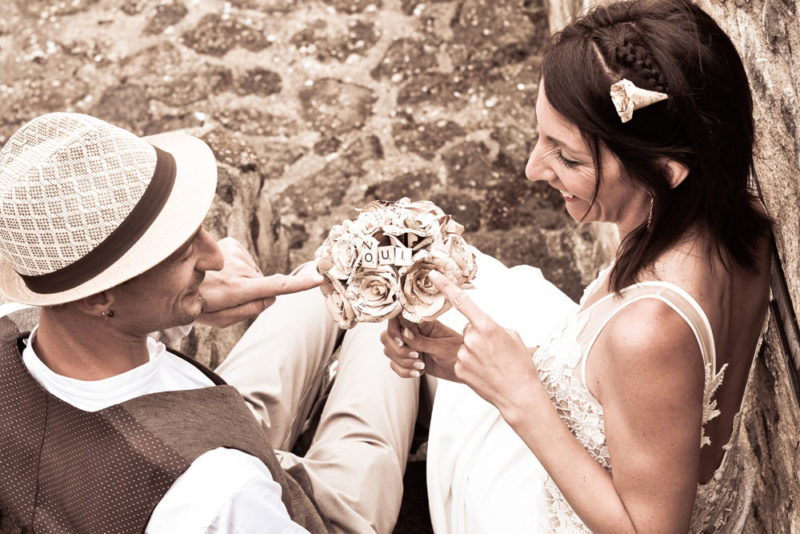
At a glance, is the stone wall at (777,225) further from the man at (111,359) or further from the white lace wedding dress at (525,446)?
the man at (111,359)

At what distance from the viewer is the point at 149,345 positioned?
96.2 inches

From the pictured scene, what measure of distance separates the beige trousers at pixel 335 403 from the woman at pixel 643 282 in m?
0.69

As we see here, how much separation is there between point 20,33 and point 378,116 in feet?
8.47

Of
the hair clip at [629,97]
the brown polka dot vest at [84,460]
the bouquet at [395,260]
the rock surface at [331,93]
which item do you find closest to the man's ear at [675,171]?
the hair clip at [629,97]

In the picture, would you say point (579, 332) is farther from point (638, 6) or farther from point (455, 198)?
point (455, 198)

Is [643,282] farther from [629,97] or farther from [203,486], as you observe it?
[203,486]

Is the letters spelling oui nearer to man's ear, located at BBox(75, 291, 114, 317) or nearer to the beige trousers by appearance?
man's ear, located at BBox(75, 291, 114, 317)

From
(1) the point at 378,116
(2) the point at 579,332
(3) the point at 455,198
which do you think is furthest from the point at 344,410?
(1) the point at 378,116

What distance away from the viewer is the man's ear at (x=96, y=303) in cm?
204

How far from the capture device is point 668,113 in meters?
2.00

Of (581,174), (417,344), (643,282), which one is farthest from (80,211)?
(643,282)

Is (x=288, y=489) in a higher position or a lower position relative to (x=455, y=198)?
higher

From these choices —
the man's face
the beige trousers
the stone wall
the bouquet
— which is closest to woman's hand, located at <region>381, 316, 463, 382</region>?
the bouquet

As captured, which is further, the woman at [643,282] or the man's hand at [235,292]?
the man's hand at [235,292]
